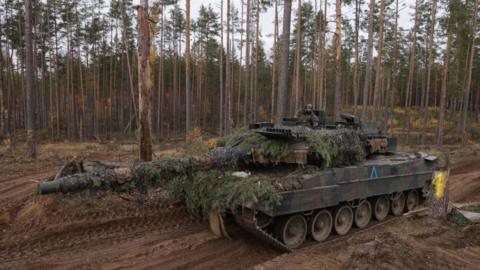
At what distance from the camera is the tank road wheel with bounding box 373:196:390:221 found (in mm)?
8812

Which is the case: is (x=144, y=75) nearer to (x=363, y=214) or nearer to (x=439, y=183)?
(x=363, y=214)

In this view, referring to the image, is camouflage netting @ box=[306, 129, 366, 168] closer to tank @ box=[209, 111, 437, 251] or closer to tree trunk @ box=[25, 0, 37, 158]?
tank @ box=[209, 111, 437, 251]

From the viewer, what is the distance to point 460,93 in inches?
1018

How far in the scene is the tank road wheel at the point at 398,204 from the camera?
9367 millimetres

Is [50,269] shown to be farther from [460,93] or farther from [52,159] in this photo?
[460,93]

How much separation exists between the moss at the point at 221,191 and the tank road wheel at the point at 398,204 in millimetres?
4636

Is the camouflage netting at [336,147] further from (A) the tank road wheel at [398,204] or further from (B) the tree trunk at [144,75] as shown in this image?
(B) the tree trunk at [144,75]

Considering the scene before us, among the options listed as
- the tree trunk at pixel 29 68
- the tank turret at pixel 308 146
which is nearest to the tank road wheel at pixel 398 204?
the tank turret at pixel 308 146

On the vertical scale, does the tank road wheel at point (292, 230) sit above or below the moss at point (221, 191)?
below

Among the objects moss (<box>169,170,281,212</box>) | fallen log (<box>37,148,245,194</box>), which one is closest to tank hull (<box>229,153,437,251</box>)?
moss (<box>169,170,281,212</box>)

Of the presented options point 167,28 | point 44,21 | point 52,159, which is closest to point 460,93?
point 167,28

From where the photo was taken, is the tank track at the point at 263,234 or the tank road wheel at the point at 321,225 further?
the tank road wheel at the point at 321,225

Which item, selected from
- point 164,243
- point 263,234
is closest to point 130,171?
point 164,243

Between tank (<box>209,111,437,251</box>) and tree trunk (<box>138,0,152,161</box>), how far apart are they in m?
3.01
